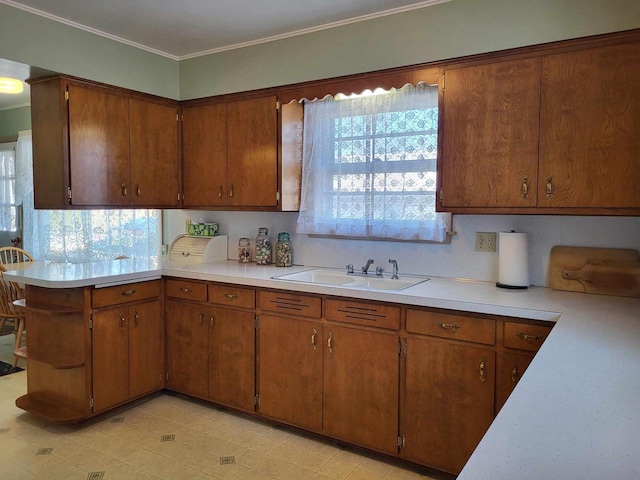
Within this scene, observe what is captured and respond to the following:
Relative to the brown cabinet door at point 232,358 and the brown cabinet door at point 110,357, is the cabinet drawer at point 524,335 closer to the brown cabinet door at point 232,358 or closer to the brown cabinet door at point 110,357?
the brown cabinet door at point 232,358

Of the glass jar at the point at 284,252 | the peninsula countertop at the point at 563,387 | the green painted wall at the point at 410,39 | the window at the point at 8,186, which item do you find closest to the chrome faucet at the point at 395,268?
the peninsula countertop at the point at 563,387

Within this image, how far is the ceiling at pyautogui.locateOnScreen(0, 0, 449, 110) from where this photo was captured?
8.76 ft

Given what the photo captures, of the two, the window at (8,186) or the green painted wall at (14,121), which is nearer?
the green painted wall at (14,121)

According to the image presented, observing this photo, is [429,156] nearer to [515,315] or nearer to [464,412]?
[515,315]

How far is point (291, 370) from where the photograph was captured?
2.79m

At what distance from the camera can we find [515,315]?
82.3 inches

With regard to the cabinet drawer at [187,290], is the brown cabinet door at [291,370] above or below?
below

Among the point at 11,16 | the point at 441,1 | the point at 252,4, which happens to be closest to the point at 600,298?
the point at 441,1

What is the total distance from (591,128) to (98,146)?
9.53 ft

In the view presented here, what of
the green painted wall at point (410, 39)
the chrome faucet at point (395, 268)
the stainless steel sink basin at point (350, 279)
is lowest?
the stainless steel sink basin at point (350, 279)

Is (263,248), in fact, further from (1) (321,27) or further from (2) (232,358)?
(1) (321,27)

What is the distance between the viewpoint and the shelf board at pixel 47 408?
9.38 ft

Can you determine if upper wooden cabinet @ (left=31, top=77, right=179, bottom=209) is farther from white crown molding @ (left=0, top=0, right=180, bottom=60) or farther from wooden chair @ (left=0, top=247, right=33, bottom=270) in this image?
wooden chair @ (left=0, top=247, right=33, bottom=270)

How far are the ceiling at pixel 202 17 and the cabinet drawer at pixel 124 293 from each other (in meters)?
1.40
